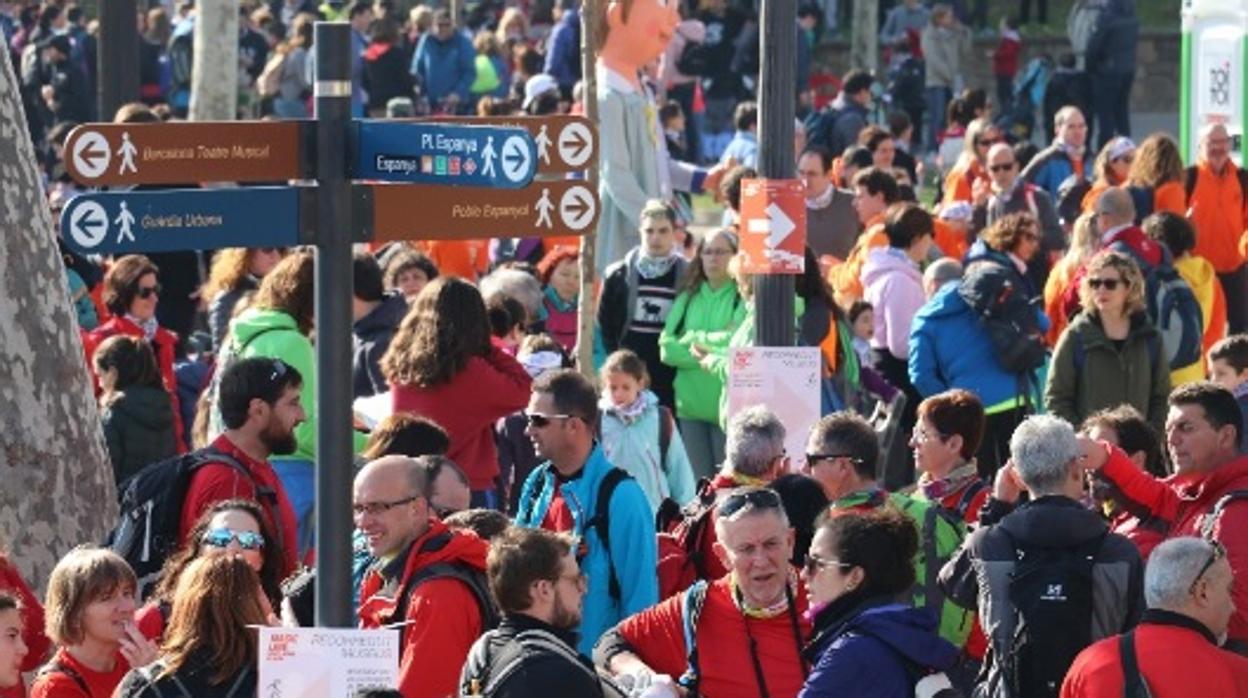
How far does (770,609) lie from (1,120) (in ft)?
12.2

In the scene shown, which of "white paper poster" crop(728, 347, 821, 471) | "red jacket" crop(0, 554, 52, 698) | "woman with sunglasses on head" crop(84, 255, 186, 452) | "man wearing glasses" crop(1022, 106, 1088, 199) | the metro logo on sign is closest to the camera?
"red jacket" crop(0, 554, 52, 698)

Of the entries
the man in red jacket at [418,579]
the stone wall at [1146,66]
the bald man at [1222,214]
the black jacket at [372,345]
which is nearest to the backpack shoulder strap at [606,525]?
the man in red jacket at [418,579]

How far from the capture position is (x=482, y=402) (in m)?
10.8

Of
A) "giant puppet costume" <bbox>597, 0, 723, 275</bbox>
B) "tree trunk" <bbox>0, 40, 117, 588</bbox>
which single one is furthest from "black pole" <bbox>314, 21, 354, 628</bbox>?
"giant puppet costume" <bbox>597, 0, 723, 275</bbox>

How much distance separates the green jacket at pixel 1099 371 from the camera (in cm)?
1221

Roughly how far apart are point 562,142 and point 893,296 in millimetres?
6941

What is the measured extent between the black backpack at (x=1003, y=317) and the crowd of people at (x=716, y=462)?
2 centimetres

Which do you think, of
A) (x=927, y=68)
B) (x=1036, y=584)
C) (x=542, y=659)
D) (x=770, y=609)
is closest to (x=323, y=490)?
(x=542, y=659)

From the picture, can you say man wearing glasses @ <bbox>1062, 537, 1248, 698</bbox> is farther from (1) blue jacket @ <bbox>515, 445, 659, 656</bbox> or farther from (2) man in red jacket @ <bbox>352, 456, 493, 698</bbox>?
(1) blue jacket @ <bbox>515, 445, 659, 656</bbox>

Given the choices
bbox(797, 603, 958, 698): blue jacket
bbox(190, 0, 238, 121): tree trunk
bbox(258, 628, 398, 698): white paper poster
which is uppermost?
bbox(190, 0, 238, 121): tree trunk

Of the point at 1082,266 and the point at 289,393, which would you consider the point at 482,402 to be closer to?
the point at 289,393

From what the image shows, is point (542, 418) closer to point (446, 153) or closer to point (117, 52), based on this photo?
point (446, 153)

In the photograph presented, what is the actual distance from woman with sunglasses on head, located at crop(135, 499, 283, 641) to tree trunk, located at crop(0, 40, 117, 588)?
5.89 ft

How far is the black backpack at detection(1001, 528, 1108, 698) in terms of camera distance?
7980 mm
